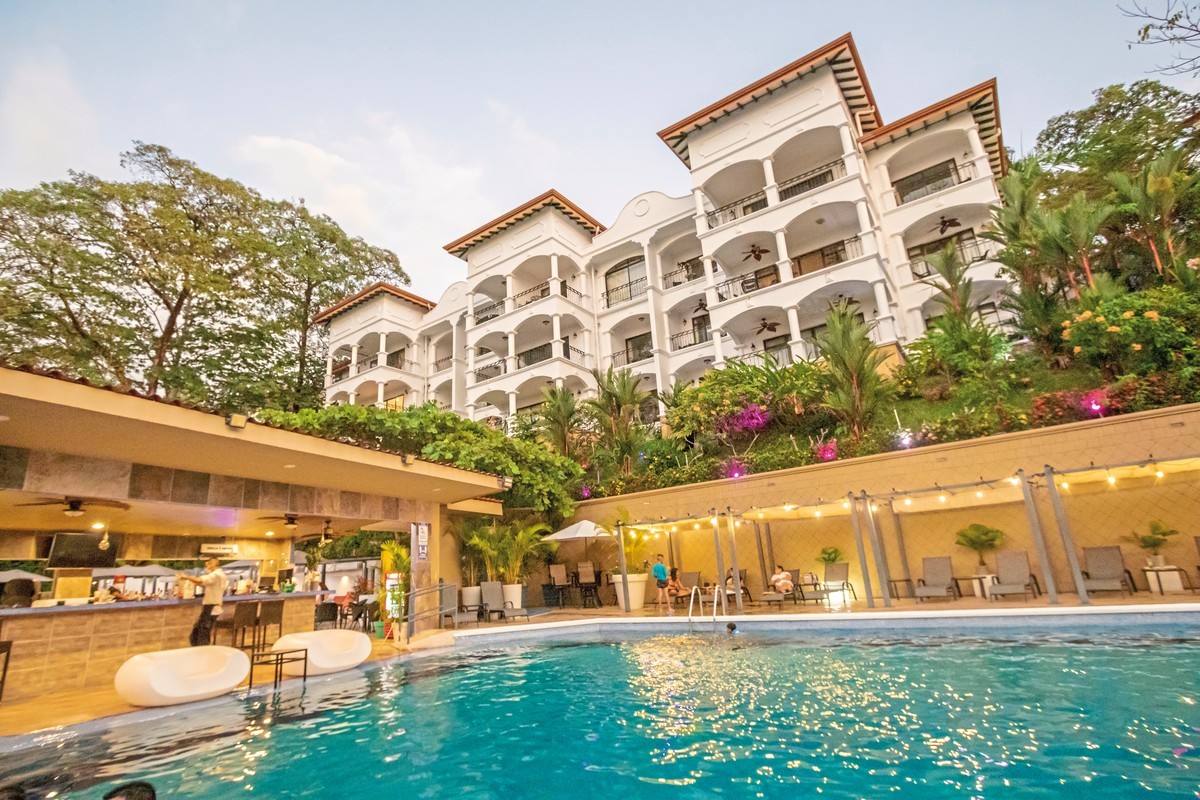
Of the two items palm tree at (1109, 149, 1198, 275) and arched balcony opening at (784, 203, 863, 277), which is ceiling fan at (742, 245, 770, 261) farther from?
palm tree at (1109, 149, 1198, 275)

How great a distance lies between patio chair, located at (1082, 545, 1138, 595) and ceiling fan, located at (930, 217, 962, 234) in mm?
13957

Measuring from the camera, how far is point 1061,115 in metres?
22.4

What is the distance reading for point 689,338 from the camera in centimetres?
2384

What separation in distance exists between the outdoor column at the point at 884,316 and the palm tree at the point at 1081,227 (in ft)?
14.8

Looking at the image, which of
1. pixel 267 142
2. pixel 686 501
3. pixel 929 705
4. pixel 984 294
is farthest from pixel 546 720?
pixel 267 142

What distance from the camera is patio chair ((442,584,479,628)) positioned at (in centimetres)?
1092

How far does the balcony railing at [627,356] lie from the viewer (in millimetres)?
24938

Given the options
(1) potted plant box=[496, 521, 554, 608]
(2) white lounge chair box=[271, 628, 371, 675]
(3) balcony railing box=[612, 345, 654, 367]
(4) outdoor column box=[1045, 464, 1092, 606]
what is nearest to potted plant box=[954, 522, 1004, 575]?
(4) outdoor column box=[1045, 464, 1092, 606]

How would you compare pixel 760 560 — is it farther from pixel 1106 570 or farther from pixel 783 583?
pixel 1106 570

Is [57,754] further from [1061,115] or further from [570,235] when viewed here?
[1061,115]

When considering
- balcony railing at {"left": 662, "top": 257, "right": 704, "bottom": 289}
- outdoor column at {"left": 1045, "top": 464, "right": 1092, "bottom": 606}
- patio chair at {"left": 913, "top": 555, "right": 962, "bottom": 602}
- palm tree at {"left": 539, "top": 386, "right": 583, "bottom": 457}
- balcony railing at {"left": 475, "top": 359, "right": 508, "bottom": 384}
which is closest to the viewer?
outdoor column at {"left": 1045, "top": 464, "right": 1092, "bottom": 606}

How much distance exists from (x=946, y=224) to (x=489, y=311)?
19721mm

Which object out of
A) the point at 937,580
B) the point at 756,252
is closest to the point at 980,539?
the point at 937,580

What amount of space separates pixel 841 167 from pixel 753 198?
327cm
